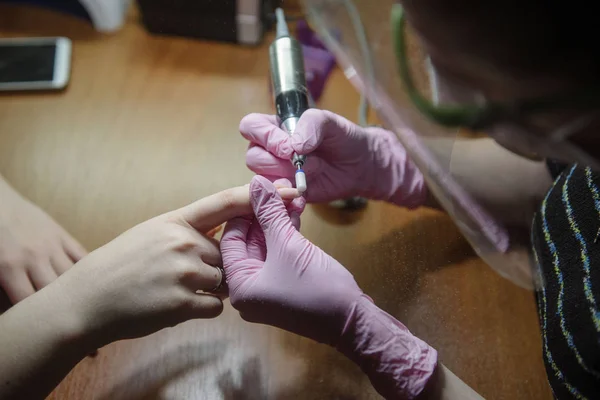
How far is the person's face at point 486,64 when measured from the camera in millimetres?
358

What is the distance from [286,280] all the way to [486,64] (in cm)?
32

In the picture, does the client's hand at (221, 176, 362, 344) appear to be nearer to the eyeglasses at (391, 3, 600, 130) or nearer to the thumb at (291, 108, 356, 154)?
the thumb at (291, 108, 356, 154)

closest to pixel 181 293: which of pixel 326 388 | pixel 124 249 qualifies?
pixel 124 249

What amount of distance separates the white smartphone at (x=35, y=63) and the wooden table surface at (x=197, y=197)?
0.07 ft

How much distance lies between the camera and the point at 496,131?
42cm

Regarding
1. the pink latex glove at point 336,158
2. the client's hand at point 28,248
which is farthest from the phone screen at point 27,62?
the pink latex glove at point 336,158

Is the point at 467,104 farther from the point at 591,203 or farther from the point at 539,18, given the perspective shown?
the point at 591,203

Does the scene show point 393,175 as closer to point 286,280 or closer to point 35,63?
point 286,280

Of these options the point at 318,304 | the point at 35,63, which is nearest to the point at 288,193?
the point at 318,304

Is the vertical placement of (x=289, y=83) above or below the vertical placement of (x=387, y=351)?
above

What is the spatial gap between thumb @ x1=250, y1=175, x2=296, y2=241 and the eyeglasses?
0.22m

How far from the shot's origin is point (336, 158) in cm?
75

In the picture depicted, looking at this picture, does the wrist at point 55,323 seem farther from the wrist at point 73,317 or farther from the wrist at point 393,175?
the wrist at point 393,175

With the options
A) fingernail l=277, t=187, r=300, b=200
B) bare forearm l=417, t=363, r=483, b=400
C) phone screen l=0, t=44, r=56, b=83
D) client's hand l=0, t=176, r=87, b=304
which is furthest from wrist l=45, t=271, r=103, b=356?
phone screen l=0, t=44, r=56, b=83
